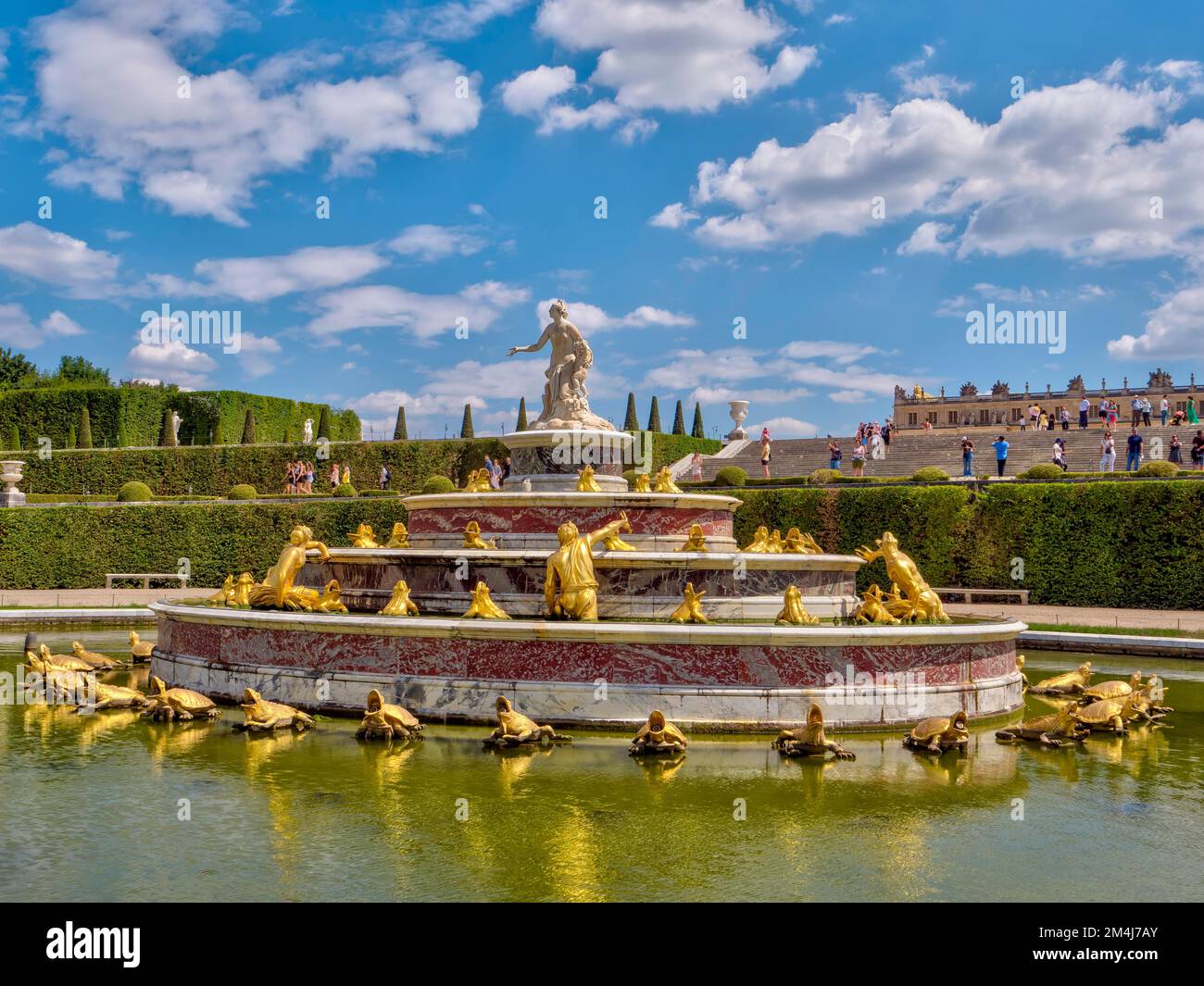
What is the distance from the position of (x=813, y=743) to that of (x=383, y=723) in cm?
473

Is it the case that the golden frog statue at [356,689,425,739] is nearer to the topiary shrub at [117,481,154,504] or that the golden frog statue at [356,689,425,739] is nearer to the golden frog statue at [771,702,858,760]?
the golden frog statue at [771,702,858,760]

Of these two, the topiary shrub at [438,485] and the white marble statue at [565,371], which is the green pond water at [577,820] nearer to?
the white marble statue at [565,371]

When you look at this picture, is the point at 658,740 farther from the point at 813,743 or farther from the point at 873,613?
the point at 873,613

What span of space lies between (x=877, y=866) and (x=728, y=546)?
37.4ft

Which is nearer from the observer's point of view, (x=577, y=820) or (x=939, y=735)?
(x=577, y=820)

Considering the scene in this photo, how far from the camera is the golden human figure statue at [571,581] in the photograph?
1295 cm

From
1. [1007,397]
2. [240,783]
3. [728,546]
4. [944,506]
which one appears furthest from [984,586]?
[1007,397]

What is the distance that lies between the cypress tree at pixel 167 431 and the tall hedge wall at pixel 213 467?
614 centimetres

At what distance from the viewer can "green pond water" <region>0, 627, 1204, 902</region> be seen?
706cm

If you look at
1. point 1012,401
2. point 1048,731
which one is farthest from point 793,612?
point 1012,401

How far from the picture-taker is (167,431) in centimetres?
5884
